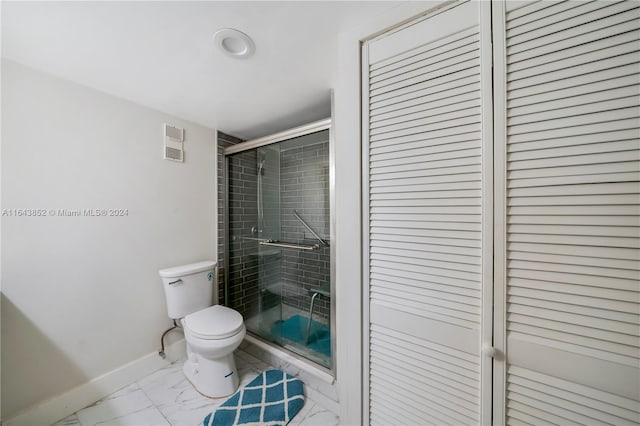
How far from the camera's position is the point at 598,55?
1.93ft

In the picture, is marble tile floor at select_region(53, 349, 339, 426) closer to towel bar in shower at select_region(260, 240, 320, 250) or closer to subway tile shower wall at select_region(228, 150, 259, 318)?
subway tile shower wall at select_region(228, 150, 259, 318)

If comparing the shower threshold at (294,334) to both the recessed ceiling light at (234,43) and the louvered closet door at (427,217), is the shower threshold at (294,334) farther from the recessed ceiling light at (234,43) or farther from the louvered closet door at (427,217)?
the recessed ceiling light at (234,43)

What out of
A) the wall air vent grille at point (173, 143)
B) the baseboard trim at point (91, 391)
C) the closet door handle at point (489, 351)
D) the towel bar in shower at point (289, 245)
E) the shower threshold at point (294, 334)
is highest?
the wall air vent grille at point (173, 143)

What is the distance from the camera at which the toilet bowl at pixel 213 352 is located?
138 cm

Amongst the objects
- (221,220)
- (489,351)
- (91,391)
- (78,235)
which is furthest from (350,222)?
(91,391)

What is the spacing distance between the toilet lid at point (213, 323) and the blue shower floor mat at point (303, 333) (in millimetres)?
497

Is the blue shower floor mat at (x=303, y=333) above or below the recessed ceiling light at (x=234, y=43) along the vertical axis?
below

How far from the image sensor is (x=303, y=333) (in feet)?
6.14

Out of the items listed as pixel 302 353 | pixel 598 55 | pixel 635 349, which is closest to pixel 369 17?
pixel 598 55

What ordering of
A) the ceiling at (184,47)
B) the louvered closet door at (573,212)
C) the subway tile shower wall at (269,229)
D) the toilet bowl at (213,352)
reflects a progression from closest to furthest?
the louvered closet door at (573,212) → the ceiling at (184,47) → the toilet bowl at (213,352) → the subway tile shower wall at (269,229)

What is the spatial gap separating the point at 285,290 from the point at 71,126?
1979 millimetres

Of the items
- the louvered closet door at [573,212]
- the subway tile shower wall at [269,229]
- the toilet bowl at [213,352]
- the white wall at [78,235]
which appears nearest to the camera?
the louvered closet door at [573,212]

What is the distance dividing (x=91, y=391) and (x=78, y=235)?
1.00 meters

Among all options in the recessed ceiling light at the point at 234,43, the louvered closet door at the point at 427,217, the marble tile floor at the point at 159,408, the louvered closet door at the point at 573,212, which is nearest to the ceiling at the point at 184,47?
the recessed ceiling light at the point at 234,43
